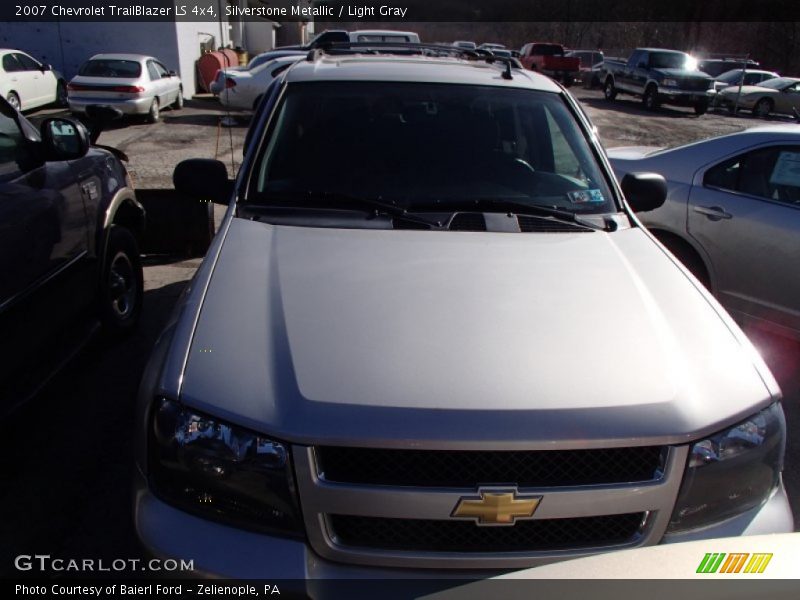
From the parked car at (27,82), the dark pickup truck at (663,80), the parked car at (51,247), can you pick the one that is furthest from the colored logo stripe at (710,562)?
the dark pickup truck at (663,80)

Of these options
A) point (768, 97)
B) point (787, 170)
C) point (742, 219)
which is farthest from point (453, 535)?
point (768, 97)

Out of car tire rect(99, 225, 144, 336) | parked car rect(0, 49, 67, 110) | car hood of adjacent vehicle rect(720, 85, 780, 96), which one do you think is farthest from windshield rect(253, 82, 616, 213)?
car hood of adjacent vehicle rect(720, 85, 780, 96)

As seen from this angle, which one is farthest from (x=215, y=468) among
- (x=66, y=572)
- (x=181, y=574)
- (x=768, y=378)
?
(x=768, y=378)

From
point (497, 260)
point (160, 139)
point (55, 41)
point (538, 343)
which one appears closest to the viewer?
point (538, 343)

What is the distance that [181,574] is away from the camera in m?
1.77

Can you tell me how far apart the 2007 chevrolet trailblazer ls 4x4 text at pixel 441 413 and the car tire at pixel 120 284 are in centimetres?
198

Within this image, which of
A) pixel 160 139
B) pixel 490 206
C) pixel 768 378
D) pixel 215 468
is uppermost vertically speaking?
pixel 490 206

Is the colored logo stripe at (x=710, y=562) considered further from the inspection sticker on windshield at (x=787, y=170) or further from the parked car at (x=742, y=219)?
the inspection sticker on windshield at (x=787, y=170)

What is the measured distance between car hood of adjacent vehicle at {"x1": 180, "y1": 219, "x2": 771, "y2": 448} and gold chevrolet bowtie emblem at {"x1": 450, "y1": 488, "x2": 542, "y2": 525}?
133 millimetres

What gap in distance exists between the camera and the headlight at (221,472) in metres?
1.78

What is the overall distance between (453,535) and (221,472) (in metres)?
0.64

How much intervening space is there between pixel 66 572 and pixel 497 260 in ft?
6.65

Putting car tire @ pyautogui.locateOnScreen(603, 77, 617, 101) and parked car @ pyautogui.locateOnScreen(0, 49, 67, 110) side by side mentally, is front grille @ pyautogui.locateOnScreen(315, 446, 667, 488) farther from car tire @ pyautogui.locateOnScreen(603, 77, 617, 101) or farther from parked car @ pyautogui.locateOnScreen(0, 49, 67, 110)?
car tire @ pyautogui.locateOnScreen(603, 77, 617, 101)

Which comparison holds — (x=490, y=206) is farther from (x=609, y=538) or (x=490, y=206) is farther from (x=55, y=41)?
(x=55, y=41)
